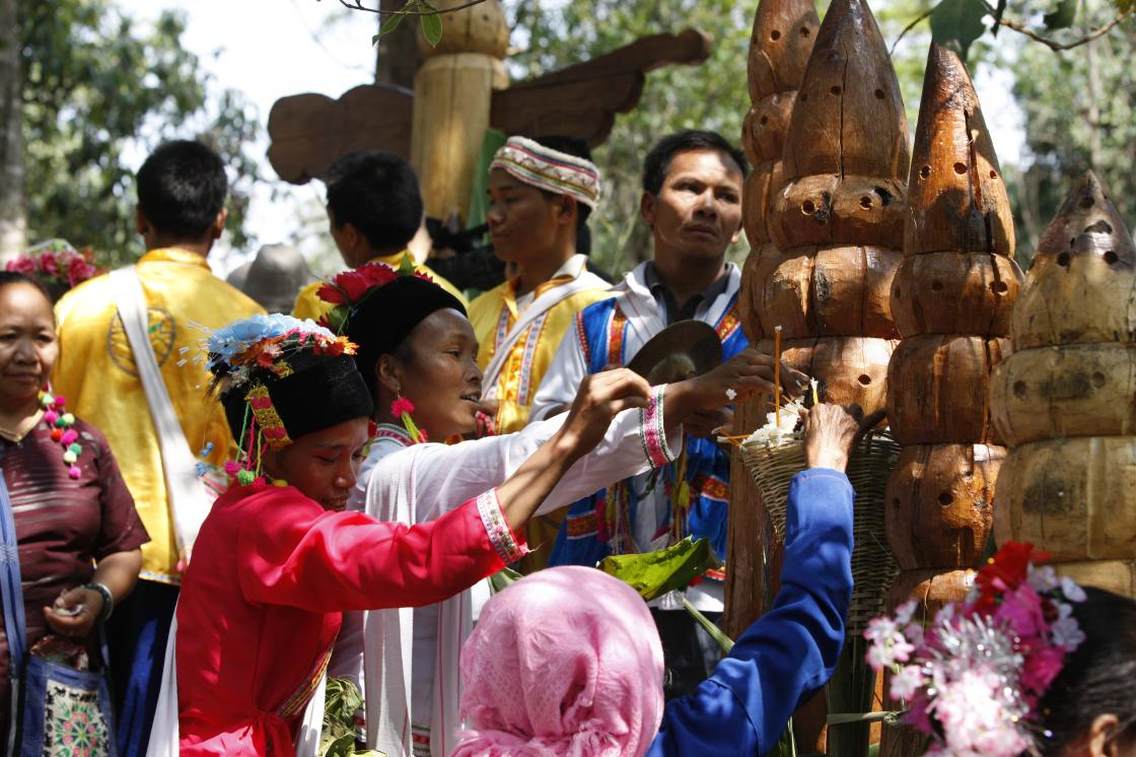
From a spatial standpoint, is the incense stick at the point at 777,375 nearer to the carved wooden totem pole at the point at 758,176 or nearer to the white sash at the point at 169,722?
the carved wooden totem pole at the point at 758,176

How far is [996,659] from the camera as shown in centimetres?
212

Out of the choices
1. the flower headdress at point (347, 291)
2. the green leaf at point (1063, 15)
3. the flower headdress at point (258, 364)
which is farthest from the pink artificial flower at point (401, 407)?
the green leaf at point (1063, 15)

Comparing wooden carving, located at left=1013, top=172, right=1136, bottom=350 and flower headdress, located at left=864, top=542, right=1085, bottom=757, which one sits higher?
wooden carving, located at left=1013, top=172, right=1136, bottom=350

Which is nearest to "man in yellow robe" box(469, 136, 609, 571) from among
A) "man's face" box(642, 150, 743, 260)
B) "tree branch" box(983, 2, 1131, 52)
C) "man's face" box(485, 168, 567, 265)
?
"man's face" box(485, 168, 567, 265)

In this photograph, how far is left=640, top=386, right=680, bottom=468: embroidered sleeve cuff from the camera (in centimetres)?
381

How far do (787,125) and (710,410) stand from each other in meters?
0.85

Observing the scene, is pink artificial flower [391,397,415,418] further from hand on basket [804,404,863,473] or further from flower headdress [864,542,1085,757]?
flower headdress [864,542,1085,757]

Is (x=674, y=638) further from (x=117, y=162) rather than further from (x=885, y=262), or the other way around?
(x=117, y=162)

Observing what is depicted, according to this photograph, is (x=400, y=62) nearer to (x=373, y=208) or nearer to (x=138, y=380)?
(x=373, y=208)

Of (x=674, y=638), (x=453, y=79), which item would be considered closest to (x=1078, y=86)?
(x=453, y=79)

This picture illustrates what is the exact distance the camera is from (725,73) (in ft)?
55.4

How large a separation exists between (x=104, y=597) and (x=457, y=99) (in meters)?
3.87

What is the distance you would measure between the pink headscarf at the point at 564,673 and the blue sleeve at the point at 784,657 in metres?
0.08

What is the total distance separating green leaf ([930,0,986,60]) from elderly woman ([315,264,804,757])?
88cm
